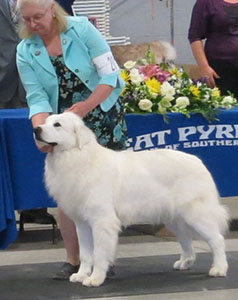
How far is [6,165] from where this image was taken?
194 inches

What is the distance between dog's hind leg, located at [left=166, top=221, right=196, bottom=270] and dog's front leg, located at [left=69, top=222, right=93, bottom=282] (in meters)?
0.52

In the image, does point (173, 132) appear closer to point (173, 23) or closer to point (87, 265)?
point (87, 265)

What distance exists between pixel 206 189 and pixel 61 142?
0.88 metres

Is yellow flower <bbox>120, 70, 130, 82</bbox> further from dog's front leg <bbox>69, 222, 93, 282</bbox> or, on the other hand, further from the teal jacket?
dog's front leg <bbox>69, 222, 93, 282</bbox>

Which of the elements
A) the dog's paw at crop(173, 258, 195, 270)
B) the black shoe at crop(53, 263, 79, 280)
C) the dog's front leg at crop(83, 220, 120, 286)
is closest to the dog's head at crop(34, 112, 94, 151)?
the dog's front leg at crop(83, 220, 120, 286)

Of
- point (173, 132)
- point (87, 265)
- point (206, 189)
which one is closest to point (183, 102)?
point (173, 132)

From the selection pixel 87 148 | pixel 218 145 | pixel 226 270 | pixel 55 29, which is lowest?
pixel 226 270

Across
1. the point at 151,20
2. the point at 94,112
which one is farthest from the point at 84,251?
the point at 151,20

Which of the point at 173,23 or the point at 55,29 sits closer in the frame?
the point at 55,29

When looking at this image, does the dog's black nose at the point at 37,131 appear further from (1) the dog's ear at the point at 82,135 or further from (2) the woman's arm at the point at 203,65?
(2) the woman's arm at the point at 203,65

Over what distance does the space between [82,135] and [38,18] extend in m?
0.65

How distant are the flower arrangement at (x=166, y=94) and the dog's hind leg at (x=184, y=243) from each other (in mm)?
979

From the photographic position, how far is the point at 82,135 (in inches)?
161

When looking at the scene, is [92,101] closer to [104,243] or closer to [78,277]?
[104,243]
